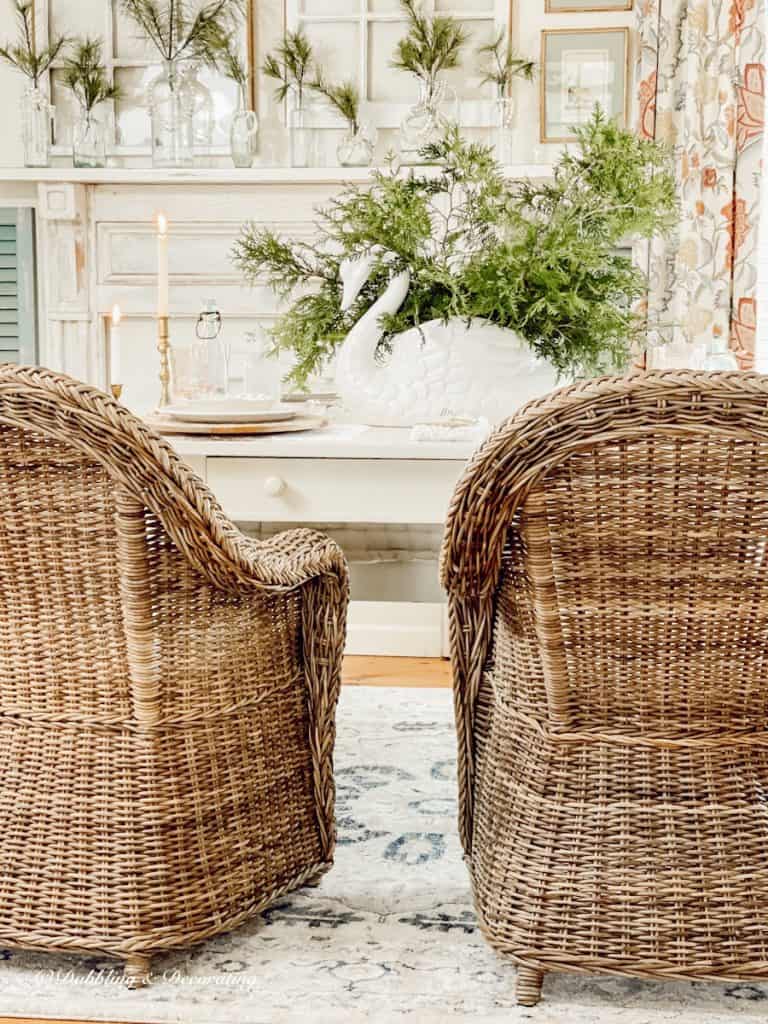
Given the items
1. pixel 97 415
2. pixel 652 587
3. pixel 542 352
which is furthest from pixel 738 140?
pixel 97 415

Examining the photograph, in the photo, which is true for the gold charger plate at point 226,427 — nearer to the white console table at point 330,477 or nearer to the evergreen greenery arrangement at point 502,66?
the white console table at point 330,477

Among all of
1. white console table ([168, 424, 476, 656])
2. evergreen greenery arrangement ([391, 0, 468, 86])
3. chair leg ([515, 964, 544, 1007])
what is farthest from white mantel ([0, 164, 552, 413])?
chair leg ([515, 964, 544, 1007])

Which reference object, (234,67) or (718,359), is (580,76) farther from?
(718,359)

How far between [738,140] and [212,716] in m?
2.49

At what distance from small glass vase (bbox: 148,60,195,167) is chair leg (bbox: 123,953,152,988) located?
11.9 ft

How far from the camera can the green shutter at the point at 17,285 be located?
5.07m

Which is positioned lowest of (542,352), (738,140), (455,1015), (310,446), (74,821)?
(455,1015)

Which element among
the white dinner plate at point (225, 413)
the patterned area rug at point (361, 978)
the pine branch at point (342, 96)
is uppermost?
the pine branch at point (342, 96)

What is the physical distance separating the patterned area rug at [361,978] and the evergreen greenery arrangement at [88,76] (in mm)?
3526

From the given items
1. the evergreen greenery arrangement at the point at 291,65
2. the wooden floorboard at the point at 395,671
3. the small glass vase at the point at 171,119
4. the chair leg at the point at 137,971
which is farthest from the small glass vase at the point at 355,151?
the chair leg at the point at 137,971

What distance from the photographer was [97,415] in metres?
1.61

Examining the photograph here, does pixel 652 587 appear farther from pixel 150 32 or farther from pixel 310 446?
pixel 150 32

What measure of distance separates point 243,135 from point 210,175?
20 cm

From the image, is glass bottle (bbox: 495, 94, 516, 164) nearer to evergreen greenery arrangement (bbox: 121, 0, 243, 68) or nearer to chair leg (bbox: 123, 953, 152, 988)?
evergreen greenery arrangement (bbox: 121, 0, 243, 68)
